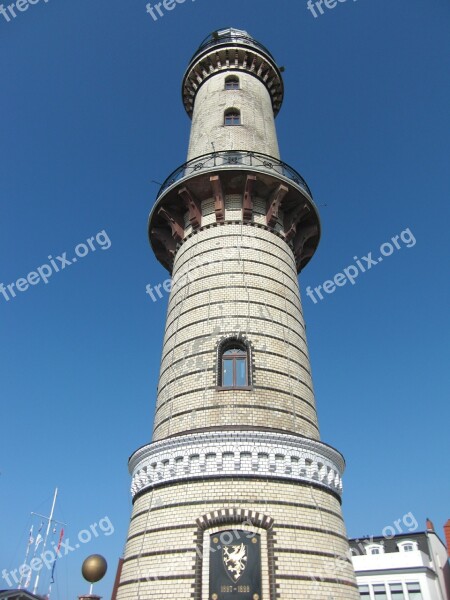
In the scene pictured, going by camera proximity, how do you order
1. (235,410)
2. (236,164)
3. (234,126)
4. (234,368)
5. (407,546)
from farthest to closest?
(407,546) → (234,126) → (236,164) → (234,368) → (235,410)

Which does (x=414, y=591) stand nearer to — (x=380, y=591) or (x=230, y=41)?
(x=380, y=591)

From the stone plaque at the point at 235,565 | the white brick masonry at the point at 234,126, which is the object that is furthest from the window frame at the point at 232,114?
the stone plaque at the point at 235,565

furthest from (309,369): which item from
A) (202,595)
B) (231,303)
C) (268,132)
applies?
(268,132)

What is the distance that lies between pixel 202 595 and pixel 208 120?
14689 mm

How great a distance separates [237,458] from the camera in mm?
9031

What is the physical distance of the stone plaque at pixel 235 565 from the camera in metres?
7.92

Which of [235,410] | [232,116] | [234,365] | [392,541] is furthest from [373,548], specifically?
[232,116]

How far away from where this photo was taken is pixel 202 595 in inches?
309

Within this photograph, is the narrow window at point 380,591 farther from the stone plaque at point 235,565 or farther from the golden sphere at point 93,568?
the golden sphere at point 93,568

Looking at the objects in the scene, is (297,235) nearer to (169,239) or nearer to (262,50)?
(169,239)

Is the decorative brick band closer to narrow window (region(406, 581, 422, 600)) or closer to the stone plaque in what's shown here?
the stone plaque

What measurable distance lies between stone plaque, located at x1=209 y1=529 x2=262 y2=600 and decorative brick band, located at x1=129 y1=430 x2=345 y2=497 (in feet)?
3.57

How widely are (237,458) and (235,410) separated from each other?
3.81ft

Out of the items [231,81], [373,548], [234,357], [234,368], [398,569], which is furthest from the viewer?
[373,548]
